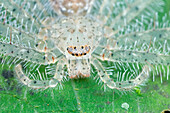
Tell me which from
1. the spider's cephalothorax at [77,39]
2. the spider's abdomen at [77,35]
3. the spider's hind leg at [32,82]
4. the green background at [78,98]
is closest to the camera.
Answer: the green background at [78,98]

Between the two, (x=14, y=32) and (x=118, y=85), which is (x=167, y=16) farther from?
(x=14, y=32)

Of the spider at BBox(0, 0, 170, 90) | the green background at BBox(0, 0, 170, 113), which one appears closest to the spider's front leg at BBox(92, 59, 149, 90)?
the spider at BBox(0, 0, 170, 90)

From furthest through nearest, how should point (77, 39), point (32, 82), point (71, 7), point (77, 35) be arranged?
1. point (71, 7)
2. point (77, 35)
3. point (77, 39)
4. point (32, 82)

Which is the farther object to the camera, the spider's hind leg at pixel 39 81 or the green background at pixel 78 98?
the spider's hind leg at pixel 39 81

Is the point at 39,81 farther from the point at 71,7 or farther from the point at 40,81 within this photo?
the point at 71,7

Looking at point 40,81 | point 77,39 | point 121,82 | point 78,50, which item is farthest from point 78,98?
point 77,39

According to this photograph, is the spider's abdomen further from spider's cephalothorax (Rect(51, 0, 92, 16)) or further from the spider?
spider's cephalothorax (Rect(51, 0, 92, 16))

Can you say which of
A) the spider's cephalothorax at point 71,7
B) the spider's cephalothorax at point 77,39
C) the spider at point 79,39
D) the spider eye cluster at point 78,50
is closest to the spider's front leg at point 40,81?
the spider at point 79,39

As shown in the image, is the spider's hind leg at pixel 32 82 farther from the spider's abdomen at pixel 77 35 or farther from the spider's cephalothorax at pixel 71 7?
the spider's cephalothorax at pixel 71 7
